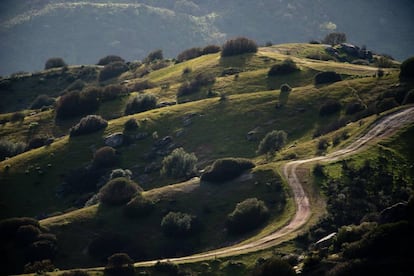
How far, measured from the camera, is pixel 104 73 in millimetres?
188875

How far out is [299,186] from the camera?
7894cm

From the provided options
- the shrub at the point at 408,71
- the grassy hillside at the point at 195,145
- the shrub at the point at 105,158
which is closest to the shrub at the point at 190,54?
the grassy hillside at the point at 195,145

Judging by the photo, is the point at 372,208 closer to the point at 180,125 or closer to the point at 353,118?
the point at 353,118

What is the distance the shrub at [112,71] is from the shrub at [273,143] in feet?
326

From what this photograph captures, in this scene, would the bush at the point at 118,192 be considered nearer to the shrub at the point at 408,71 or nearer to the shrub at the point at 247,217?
the shrub at the point at 247,217

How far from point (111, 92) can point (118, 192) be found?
65.2 metres

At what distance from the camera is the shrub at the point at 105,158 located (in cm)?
10756

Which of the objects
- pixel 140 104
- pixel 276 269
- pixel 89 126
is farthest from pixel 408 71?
pixel 276 269

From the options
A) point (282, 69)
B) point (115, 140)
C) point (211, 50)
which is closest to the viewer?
point (115, 140)

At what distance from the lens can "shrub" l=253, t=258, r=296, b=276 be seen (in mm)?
52412

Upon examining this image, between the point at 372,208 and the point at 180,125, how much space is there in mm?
53910

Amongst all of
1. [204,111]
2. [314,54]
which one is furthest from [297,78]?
[314,54]

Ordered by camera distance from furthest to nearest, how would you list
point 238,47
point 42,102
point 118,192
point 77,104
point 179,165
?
point 42,102
point 238,47
point 77,104
point 179,165
point 118,192

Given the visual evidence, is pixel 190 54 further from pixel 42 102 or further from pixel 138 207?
pixel 138 207
